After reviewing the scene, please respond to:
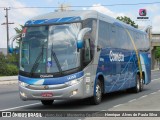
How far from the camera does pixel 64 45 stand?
47.2 ft

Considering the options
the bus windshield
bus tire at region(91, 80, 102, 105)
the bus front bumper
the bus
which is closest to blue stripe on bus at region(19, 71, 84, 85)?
the bus

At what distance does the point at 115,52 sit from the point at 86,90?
14.1 feet

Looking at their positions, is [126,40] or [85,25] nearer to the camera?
[85,25]

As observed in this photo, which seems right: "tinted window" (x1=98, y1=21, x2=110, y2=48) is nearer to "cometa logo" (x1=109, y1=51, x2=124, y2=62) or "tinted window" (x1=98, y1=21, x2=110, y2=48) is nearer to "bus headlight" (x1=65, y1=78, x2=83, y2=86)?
"cometa logo" (x1=109, y1=51, x2=124, y2=62)

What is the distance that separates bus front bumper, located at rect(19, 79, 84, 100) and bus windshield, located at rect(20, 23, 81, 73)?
0.56 metres

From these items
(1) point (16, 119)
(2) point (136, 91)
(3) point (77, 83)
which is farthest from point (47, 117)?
(2) point (136, 91)

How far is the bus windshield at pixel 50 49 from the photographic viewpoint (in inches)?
560

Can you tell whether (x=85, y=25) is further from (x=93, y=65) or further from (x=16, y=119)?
(x=16, y=119)

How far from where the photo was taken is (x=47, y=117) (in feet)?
40.9

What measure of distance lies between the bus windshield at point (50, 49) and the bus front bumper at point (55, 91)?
0.56 meters

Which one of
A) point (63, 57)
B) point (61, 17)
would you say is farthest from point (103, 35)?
point (63, 57)

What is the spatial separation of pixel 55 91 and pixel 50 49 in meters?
1.48

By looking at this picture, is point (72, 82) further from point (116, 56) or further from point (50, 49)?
point (116, 56)

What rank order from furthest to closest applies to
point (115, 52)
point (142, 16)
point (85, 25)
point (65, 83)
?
point (142, 16), point (115, 52), point (85, 25), point (65, 83)
